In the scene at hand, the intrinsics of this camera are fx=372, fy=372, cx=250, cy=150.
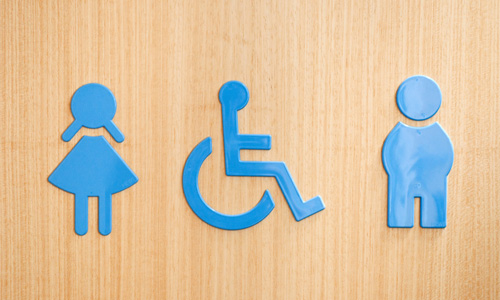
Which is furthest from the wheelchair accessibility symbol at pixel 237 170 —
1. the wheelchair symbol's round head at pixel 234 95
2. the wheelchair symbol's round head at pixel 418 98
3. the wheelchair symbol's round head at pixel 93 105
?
the wheelchair symbol's round head at pixel 418 98

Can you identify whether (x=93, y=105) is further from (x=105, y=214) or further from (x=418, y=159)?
(x=418, y=159)

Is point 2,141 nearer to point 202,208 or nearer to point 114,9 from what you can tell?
point 114,9

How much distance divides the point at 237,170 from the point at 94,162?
555mm

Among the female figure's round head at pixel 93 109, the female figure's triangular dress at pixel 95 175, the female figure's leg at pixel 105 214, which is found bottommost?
the female figure's leg at pixel 105 214

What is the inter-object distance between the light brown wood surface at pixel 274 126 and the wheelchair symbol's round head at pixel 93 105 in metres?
0.04

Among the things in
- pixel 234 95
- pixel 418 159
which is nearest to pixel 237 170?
pixel 234 95

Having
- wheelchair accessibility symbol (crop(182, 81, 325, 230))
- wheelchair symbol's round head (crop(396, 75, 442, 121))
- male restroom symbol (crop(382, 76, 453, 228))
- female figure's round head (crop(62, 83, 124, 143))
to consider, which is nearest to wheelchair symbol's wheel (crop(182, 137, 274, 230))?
wheelchair accessibility symbol (crop(182, 81, 325, 230))

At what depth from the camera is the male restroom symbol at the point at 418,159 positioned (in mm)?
1396

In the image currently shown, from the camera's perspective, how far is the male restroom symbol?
1.40 metres

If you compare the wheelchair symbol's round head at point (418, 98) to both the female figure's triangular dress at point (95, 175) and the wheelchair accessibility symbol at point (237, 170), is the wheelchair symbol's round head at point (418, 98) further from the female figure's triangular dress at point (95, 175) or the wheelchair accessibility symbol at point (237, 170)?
the female figure's triangular dress at point (95, 175)

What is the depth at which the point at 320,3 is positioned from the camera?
55.4 inches

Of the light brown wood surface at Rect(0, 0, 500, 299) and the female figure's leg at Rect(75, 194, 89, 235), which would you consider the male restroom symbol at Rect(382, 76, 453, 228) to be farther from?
the female figure's leg at Rect(75, 194, 89, 235)

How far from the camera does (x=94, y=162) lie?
1438 mm

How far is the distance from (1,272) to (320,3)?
162 centimetres
